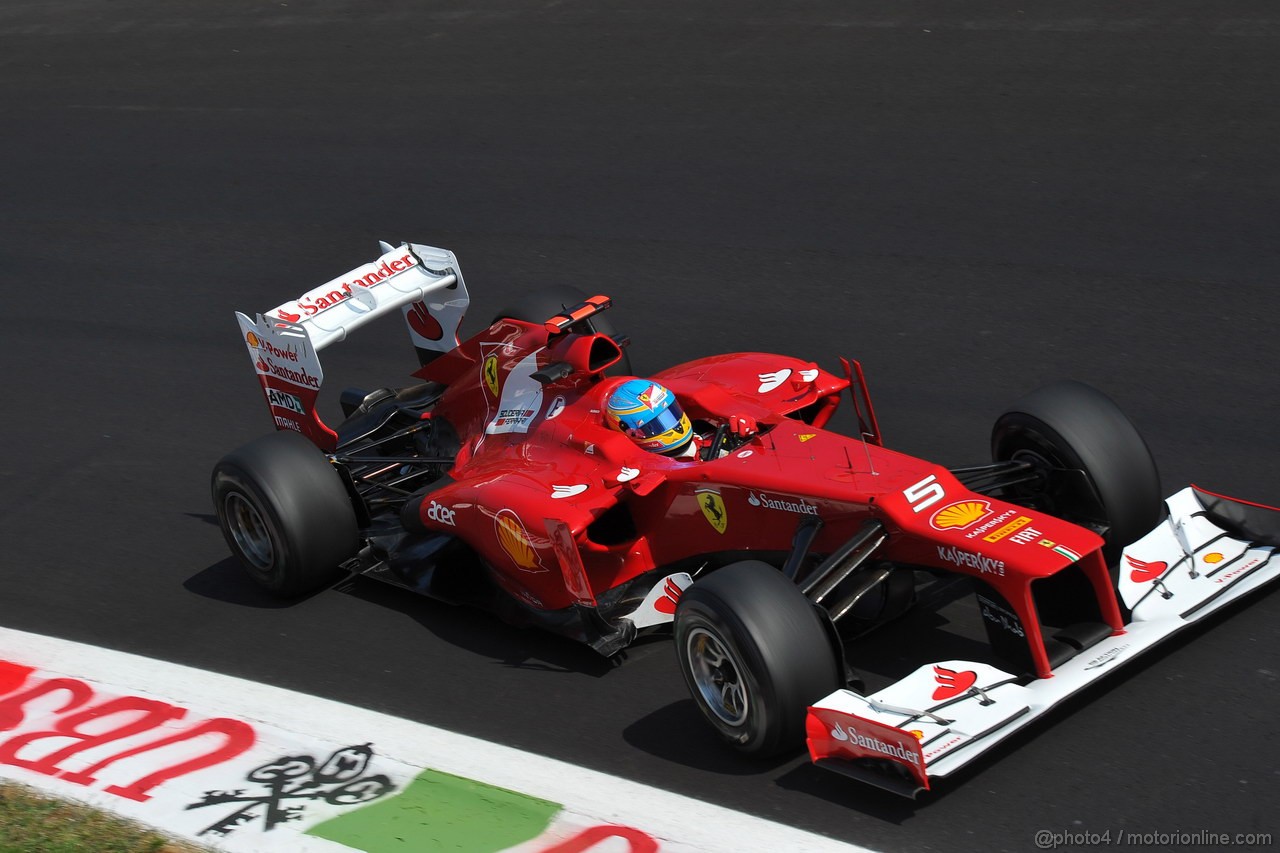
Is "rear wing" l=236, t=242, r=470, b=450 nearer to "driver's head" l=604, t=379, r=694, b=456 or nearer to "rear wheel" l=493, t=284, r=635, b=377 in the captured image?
"rear wheel" l=493, t=284, r=635, b=377

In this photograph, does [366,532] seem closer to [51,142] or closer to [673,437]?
[673,437]

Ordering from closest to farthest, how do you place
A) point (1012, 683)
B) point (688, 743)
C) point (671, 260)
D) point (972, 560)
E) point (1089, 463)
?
point (1012, 683)
point (972, 560)
point (688, 743)
point (1089, 463)
point (671, 260)

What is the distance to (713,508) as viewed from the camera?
659cm

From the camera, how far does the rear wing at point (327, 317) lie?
818cm

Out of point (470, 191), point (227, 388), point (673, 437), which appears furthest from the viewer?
point (470, 191)

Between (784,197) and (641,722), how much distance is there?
6422 mm

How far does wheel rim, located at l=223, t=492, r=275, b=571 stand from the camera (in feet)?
25.0

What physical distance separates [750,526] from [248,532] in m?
2.85

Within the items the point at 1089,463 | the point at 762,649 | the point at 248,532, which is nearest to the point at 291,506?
the point at 248,532

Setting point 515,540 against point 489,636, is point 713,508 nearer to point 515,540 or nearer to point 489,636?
point 515,540

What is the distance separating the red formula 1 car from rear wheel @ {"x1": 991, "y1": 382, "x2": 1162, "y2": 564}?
0.01 m

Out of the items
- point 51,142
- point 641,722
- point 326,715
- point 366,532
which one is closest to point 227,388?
point 366,532

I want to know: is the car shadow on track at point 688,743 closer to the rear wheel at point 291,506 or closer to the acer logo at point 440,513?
the acer logo at point 440,513

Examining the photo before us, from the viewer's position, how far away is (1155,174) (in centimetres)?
1107
